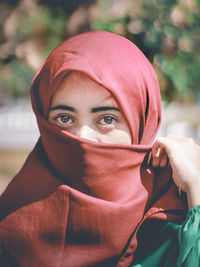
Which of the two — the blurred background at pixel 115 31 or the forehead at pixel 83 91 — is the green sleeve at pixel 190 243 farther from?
the blurred background at pixel 115 31

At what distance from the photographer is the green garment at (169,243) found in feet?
2.73

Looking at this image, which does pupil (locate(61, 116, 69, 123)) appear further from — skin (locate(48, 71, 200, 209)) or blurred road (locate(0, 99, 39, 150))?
blurred road (locate(0, 99, 39, 150))

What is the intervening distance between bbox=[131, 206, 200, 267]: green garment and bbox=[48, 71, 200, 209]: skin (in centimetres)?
11

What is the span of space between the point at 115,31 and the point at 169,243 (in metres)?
1.20

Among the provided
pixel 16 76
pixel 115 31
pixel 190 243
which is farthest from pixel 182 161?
pixel 16 76

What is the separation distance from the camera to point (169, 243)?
922 mm

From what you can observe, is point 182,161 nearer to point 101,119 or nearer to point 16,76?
point 101,119

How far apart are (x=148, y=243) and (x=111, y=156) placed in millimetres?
261

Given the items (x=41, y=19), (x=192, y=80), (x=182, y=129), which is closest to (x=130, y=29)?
(x=192, y=80)

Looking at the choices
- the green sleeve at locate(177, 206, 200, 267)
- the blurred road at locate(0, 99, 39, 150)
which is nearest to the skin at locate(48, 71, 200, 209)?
the green sleeve at locate(177, 206, 200, 267)

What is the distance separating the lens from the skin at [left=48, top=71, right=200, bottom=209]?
0.95 metres

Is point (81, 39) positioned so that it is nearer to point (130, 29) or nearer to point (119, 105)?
point (119, 105)

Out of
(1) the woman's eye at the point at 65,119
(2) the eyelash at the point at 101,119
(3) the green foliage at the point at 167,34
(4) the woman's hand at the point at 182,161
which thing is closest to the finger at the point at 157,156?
(4) the woman's hand at the point at 182,161

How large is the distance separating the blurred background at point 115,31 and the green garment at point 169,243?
1.02 metres
